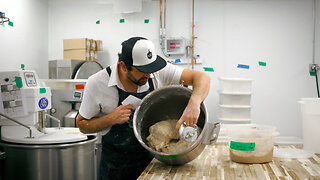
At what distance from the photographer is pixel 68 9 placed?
15.6 ft

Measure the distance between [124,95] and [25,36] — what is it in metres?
3.07

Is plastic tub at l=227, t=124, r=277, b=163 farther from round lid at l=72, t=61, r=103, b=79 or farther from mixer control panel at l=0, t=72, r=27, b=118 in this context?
round lid at l=72, t=61, r=103, b=79

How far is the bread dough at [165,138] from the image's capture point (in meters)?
1.47

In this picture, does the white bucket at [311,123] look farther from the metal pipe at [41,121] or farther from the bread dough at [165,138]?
the metal pipe at [41,121]

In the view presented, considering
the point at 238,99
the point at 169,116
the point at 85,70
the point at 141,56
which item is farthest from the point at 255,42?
the point at 141,56

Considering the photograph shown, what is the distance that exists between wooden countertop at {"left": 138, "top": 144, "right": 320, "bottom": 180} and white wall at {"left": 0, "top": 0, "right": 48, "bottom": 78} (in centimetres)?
301

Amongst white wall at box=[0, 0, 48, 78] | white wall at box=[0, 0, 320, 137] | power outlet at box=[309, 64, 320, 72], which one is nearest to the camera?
white wall at box=[0, 0, 48, 78]

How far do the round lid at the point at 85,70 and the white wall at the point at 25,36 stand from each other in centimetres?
80

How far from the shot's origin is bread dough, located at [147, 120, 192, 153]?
4.81ft

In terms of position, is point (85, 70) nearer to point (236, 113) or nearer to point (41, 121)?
point (41, 121)

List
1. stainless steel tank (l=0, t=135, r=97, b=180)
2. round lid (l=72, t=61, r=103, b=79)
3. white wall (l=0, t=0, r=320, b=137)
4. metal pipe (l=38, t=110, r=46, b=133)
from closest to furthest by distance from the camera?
stainless steel tank (l=0, t=135, r=97, b=180), metal pipe (l=38, t=110, r=46, b=133), round lid (l=72, t=61, r=103, b=79), white wall (l=0, t=0, r=320, b=137)

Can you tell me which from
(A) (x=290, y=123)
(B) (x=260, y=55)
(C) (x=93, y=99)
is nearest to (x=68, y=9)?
(B) (x=260, y=55)

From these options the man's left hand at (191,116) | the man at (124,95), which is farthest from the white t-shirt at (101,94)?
the man's left hand at (191,116)

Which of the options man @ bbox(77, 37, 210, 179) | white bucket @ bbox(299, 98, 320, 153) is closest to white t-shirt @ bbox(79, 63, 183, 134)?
man @ bbox(77, 37, 210, 179)
